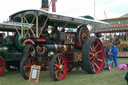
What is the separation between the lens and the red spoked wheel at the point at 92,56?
6742 millimetres

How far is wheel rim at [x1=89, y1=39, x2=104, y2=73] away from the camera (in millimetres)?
7156

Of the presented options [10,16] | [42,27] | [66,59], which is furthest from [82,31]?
[10,16]

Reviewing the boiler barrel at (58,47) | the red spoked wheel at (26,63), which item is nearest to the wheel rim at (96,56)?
the boiler barrel at (58,47)

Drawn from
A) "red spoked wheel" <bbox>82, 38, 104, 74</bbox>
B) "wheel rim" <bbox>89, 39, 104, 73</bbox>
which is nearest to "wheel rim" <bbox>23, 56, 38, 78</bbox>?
"red spoked wheel" <bbox>82, 38, 104, 74</bbox>

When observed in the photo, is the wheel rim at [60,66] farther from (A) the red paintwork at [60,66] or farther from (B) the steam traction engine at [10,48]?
(B) the steam traction engine at [10,48]

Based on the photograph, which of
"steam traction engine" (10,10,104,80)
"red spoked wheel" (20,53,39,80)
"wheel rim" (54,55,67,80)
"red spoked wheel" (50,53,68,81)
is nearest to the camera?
"red spoked wheel" (50,53,68,81)

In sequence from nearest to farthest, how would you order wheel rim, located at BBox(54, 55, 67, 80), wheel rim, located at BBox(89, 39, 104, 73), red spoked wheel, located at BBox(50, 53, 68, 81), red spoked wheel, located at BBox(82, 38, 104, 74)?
red spoked wheel, located at BBox(50, 53, 68, 81), wheel rim, located at BBox(54, 55, 67, 80), red spoked wheel, located at BBox(82, 38, 104, 74), wheel rim, located at BBox(89, 39, 104, 73)

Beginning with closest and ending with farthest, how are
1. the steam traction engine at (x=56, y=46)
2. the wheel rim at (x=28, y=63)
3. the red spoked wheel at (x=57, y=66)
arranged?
1. the red spoked wheel at (x=57, y=66)
2. the steam traction engine at (x=56, y=46)
3. the wheel rim at (x=28, y=63)

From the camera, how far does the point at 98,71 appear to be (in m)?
7.27

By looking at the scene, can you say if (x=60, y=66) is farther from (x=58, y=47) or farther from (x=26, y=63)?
(x=26, y=63)

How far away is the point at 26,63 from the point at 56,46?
1.21 metres

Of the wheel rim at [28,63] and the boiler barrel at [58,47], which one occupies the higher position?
the boiler barrel at [58,47]

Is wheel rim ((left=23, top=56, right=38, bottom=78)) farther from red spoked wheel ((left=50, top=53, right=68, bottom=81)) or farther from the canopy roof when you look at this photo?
the canopy roof

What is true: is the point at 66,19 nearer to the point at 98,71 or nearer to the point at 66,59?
the point at 66,59
